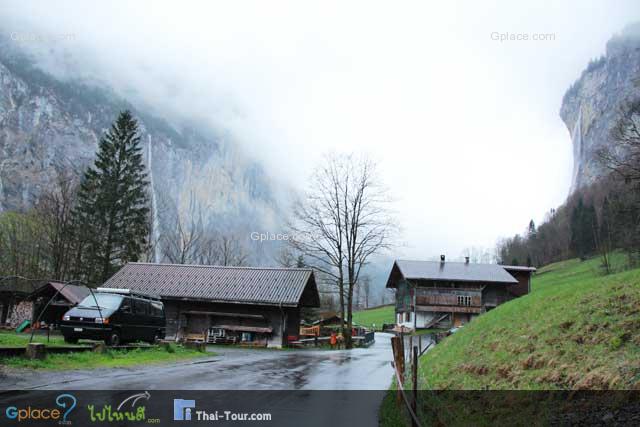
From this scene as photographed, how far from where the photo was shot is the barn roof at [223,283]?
106ft

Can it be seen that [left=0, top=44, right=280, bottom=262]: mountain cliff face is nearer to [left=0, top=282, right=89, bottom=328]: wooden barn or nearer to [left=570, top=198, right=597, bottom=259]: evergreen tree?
[left=0, top=282, right=89, bottom=328]: wooden barn

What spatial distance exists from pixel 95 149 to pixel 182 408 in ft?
364

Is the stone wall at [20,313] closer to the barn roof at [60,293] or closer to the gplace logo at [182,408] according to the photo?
the barn roof at [60,293]

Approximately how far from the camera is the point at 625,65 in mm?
191375

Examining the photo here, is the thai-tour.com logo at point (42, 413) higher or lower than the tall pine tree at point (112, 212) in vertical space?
lower

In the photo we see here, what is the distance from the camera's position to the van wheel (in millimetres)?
17328

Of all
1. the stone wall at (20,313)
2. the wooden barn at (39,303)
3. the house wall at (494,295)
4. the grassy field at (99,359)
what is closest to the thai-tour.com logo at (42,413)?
the grassy field at (99,359)

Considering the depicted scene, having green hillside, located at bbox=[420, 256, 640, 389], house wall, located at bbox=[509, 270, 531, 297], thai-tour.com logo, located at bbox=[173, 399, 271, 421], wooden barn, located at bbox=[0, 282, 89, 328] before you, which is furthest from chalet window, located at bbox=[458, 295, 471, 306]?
thai-tour.com logo, located at bbox=[173, 399, 271, 421]

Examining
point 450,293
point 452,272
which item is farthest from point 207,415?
point 452,272

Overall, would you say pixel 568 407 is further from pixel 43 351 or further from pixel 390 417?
pixel 43 351

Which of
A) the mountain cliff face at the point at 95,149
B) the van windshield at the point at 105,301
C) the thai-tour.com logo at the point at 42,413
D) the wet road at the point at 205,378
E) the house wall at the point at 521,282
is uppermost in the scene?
the mountain cliff face at the point at 95,149

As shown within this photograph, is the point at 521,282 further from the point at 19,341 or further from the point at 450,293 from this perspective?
the point at 19,341

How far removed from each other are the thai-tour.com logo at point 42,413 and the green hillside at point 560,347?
6533mm

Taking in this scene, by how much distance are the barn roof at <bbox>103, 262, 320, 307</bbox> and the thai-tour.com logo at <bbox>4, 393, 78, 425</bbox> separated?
2409 cm
